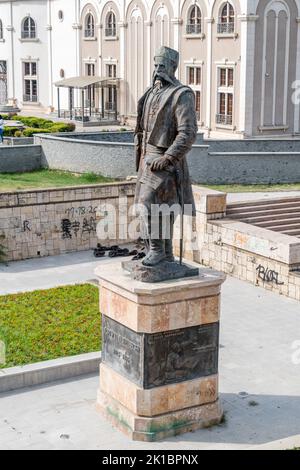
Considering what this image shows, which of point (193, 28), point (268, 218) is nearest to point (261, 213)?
point (268, 218)

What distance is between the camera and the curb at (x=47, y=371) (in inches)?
462

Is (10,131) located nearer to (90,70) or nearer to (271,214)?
(90,70)

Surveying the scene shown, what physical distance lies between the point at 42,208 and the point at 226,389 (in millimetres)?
8952

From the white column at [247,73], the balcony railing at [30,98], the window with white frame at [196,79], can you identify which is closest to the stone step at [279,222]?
the white column at [247,73]

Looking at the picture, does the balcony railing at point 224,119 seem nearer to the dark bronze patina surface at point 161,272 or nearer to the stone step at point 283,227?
the stone step at point 283,227

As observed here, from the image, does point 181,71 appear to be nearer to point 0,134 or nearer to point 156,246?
point 0,134

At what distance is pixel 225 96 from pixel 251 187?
44.3 feet

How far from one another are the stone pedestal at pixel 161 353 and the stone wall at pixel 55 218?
350 inches

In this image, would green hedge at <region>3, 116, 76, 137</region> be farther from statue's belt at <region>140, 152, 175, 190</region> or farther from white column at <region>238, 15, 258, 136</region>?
statue's belt at <region>140, 152, 175, 190</region>

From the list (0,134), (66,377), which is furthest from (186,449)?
(0,134)

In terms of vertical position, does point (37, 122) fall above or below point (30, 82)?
below

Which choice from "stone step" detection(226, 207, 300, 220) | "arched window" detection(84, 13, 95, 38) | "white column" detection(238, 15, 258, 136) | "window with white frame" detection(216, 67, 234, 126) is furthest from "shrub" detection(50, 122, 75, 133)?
"stone step" detection(226, 207, 300, 220)

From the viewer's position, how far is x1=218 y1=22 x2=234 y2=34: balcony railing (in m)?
37.2

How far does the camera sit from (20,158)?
2748 centimetres
